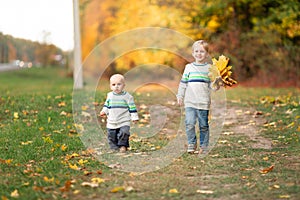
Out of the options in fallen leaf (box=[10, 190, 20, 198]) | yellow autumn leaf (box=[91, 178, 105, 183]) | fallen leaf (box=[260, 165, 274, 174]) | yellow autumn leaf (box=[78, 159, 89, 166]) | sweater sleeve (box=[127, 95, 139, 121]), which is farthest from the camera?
sweater sleeve (box=[127, 95, 139, 121])

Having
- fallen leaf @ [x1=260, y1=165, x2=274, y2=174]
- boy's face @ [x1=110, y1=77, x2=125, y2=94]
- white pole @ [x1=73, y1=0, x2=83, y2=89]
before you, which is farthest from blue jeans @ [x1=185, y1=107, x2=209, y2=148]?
white pole @ [x1=73, y1=0, x2=83, y2=89]

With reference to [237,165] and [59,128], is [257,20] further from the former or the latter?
[237,165]

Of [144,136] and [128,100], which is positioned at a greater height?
[128,100]

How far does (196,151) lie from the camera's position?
23.6ft

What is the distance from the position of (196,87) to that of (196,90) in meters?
0.04

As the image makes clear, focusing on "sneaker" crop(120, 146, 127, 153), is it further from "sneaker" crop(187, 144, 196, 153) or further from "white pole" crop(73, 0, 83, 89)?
"white pole" crop(73, 0, 83, 89)

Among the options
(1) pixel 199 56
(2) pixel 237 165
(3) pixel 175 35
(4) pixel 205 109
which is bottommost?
(2) pixel 237 165

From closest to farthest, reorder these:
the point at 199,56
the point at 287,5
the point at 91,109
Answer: the point at 199,56 → the point at 91,109 → the point at 287,5

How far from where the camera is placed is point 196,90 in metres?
7.00

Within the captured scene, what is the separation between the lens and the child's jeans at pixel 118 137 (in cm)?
705

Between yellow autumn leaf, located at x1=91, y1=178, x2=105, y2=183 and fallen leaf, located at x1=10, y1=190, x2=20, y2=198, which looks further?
yellow autumn leaf, located at x1=91, y1=178, x2=105, y2=183

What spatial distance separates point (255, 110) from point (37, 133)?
4809 millimetres

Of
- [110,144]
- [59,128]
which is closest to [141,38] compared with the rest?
[59,128]

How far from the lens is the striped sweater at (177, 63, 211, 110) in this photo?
699 cm
